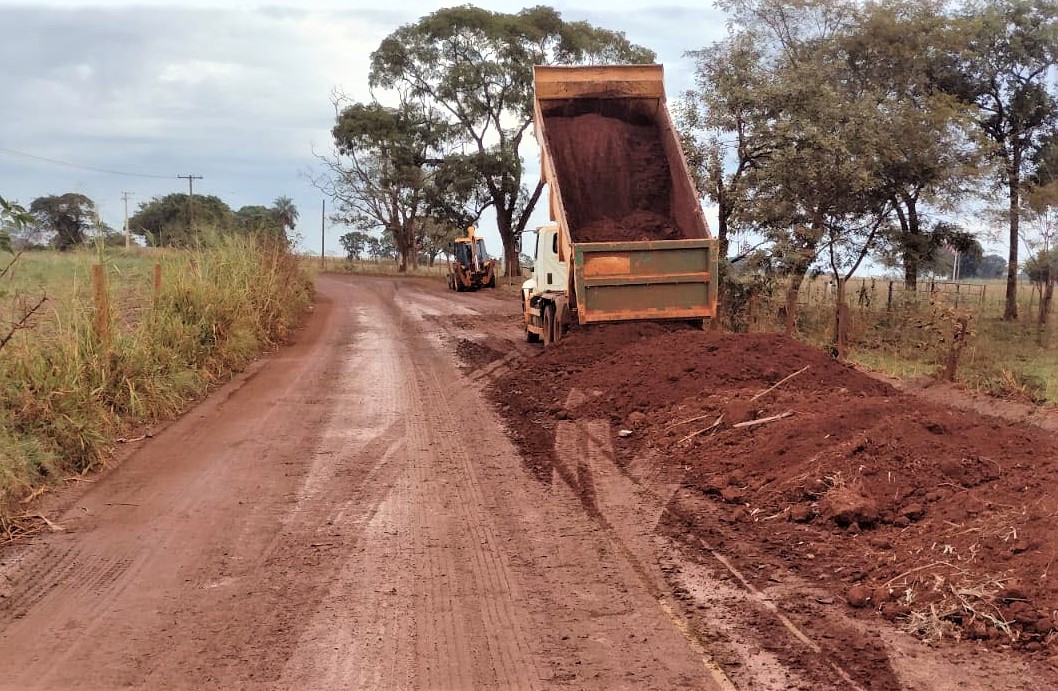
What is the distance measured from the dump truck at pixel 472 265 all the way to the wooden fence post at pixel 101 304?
28.5 meters

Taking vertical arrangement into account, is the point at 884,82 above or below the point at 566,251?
above

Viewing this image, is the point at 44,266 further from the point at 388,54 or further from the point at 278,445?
the point at 388,54

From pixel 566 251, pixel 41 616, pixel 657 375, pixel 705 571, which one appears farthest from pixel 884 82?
pixel 41 616

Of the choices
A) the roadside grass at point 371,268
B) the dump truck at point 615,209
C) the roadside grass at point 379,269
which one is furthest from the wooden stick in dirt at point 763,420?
the roadside grass at point 371,268

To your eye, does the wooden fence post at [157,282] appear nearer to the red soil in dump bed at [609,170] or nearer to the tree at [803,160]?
Result: the red soil in dump bed at [609,170]

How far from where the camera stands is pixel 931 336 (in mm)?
19156

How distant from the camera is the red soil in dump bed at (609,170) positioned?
46.5ft

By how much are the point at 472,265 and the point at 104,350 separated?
29.5 meters

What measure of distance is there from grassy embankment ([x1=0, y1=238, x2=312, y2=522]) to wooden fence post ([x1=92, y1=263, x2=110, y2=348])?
0.01 m

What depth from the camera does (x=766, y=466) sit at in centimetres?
697

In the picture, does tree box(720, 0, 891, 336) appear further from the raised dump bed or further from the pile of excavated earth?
the pile of excavated earth

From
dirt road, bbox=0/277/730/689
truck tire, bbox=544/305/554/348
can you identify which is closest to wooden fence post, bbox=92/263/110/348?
dirt road, bbox=0/277/730/689

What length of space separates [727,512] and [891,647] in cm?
222

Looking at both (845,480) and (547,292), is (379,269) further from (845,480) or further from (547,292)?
(845,480)
